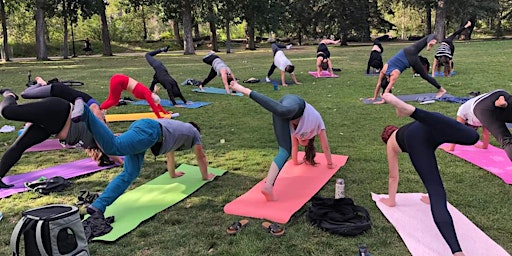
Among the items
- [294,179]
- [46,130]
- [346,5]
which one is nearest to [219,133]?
[294,179]

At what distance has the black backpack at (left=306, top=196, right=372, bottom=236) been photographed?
361cm

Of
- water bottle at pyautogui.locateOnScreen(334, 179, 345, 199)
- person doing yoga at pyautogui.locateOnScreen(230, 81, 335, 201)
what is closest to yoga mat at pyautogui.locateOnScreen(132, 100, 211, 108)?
person doing yoga at pyautogui.locateOnScreen(230, 81, 335, 201)

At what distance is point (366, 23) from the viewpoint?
35.3m

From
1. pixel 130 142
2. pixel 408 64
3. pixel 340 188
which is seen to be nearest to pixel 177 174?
pixel 130 142

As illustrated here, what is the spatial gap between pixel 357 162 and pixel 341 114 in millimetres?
3033

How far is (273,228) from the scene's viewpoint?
370cm

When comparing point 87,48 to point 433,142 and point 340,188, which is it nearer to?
point 340,188

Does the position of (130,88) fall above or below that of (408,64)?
below

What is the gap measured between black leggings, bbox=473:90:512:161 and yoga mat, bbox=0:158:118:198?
488cm

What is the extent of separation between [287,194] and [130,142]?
1.82m

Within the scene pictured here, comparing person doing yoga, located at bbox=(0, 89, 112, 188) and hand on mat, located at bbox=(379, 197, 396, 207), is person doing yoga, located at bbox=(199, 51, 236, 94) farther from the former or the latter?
hand on mat, located at bbox=(379, 197, 396, 207)

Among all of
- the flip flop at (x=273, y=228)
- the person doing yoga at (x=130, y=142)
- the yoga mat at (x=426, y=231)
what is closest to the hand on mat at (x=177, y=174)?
the person doing yoga at (x=130, y=142)

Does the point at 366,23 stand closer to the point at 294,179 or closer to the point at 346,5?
the point at 346,5

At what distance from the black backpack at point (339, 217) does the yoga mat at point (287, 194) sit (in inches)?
10.5
